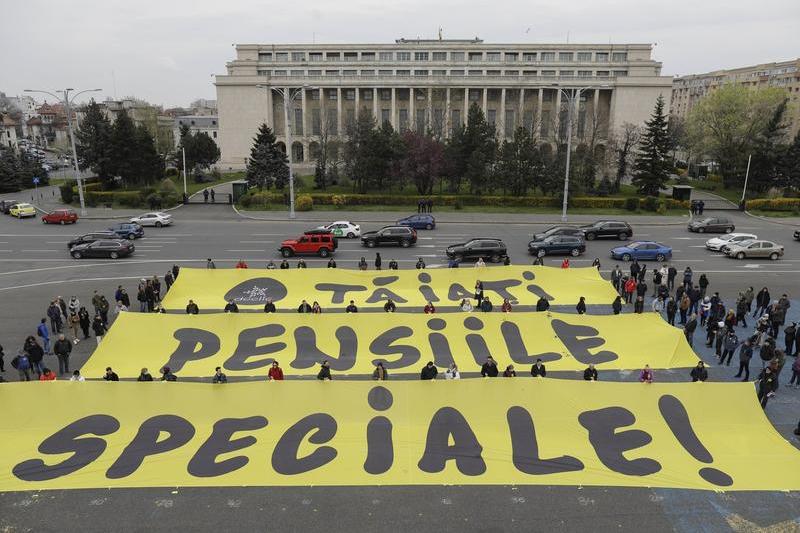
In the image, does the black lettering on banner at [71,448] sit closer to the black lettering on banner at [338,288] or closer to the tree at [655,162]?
the black lettering on banner at [338,288]

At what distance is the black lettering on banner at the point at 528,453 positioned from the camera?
40.7 feet

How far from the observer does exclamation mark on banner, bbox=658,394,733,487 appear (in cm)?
1211

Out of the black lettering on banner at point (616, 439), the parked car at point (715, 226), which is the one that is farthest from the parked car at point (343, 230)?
the black lettering on banner at point (616, 439)

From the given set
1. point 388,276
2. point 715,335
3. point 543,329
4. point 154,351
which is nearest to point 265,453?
point 154,351

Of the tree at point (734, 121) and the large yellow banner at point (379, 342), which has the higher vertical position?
the tree at point (734, 121)

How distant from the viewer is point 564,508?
11438 millimetres

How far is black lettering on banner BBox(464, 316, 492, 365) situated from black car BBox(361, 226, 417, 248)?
18.8 metres

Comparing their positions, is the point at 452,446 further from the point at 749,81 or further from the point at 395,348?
the point at 749,81

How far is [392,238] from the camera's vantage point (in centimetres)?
3878

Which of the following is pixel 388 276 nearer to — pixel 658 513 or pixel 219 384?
pixel 219 384

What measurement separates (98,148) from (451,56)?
201 feet

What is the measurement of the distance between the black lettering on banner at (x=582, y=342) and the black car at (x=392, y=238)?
19167 mm

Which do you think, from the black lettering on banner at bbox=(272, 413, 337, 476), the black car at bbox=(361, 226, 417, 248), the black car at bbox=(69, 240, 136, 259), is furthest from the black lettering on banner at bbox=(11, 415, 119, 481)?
the black car at bbox=(361, 226, 417, 248)

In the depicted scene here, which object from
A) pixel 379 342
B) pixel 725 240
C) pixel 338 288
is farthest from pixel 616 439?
pixel 725 240
